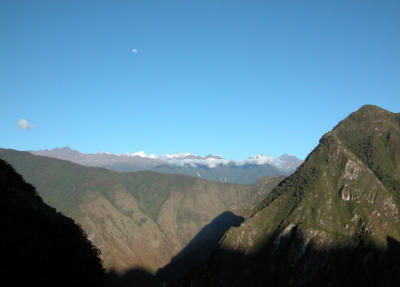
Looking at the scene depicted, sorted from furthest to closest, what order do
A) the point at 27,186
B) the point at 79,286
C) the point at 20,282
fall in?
the point at 27,186, the point at 79,286, the point at 20,282

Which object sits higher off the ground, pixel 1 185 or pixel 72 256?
pixel 1 185

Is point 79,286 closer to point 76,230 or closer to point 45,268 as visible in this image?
point 45,268

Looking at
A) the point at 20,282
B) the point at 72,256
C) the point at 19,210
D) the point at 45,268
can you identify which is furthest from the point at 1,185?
the point at 20,282

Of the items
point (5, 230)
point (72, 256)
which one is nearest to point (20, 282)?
point (5, 230)

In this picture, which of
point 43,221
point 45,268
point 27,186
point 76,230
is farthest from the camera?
point 27,186

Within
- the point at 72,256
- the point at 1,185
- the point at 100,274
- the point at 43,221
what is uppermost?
the point at 1,185

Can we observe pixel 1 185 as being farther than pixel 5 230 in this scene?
Yes
